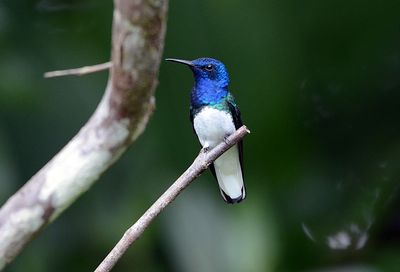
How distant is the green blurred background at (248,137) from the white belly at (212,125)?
893mm

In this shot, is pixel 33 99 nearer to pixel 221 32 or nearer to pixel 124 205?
pixel 124 205

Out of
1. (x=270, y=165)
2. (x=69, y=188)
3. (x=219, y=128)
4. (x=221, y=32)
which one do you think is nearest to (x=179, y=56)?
(x=221, y=32)

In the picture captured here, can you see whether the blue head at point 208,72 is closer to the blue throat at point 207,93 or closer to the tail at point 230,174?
the blue throat at point 207,93

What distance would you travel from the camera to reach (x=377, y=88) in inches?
213

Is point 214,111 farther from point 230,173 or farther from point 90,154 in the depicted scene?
point 90,154

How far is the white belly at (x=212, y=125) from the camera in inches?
145

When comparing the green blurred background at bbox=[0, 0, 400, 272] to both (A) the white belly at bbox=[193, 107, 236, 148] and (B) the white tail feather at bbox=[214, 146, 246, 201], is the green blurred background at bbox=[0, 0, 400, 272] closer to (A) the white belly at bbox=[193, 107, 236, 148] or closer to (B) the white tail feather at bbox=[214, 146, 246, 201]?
(B) the white tail feather at bbox=[214, 146, 246, 201]

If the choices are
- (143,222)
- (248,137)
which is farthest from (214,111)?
(143,222)

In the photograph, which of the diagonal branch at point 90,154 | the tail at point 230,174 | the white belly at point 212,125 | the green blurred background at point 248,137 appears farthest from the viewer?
the green blurred background at point 248,137

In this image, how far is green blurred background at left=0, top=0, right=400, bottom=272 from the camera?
185 inches

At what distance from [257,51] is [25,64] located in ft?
4.04

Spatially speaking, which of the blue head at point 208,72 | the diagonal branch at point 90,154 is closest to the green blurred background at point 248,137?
the blue head at point 208,72

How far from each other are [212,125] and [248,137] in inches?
40.6

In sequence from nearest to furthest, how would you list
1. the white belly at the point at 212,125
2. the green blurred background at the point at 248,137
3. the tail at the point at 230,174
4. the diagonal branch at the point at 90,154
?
the diagonal branch at the point at 90,154 → the white belly at the point at 212,125 → the tail at the point at 230,174 → the green blurred background at the point at 248,137
